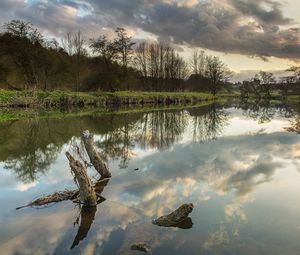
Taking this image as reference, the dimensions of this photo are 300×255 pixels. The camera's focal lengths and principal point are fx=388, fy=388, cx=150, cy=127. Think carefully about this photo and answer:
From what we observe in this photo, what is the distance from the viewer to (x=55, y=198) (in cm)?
836

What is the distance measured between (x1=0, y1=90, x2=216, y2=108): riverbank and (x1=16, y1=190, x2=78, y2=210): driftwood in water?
33.2 m

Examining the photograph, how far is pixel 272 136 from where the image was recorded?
20.1 m

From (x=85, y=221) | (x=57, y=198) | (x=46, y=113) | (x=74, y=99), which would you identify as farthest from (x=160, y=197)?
(x=74, y=99)

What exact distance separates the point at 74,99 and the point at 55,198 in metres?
38.9

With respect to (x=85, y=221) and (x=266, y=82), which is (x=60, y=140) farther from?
(x=266, y=82)

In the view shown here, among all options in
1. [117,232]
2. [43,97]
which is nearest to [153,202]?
[117,232]

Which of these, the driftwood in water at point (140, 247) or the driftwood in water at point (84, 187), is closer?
the driftwood in water at point (140, 247)

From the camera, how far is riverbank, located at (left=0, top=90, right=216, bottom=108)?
40.8 m

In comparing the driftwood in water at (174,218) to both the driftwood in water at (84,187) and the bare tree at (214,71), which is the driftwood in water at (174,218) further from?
the bare tree at (214,71)

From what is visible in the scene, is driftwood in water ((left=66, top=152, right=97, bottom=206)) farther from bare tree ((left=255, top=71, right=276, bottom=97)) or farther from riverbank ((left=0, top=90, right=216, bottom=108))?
bare tree ((left=255, top=71, right=276, bottom=97))

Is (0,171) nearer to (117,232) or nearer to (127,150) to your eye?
(127,150)

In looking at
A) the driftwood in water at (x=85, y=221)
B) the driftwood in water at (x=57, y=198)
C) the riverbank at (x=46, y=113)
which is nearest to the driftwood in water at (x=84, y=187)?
the driftwood in water at (x=85, y=221)

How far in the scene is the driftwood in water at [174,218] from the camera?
6719 millimetres

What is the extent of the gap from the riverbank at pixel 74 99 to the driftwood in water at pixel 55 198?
109ft
